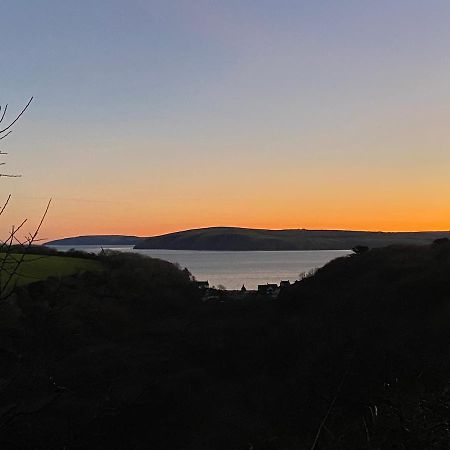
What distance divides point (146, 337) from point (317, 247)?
508ft

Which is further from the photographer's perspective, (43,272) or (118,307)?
(43,272)

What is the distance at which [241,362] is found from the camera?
81.7 feet

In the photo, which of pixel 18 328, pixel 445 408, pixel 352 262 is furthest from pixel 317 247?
pixel 445 408

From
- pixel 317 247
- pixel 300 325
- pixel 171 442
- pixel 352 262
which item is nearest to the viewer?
pixel 171 442

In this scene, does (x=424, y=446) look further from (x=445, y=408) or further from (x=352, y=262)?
(x=352, y=262)

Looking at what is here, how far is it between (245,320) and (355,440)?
84.4ft

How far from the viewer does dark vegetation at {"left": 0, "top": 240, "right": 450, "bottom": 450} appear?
831 cm

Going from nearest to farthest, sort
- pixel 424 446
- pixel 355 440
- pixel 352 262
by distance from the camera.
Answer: pixel 424 446
pixel 355 440
pixel 352 262

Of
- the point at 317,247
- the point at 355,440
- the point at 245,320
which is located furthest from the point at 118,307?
the point at 317,247

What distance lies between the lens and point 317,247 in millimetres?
180500

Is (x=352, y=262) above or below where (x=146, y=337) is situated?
above

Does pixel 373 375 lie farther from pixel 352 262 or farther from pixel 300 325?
pixel 352 262

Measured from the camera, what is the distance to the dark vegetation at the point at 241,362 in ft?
27.3

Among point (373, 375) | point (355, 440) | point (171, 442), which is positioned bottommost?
point (171, 442)
